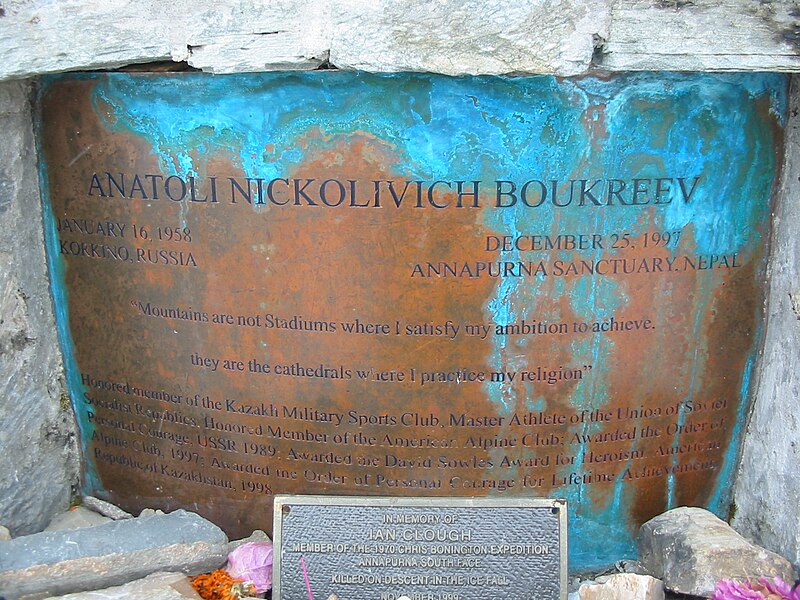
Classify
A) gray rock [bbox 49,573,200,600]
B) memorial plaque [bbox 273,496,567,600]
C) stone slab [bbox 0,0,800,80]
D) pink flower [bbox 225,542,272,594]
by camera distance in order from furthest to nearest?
pink flower [bbox 225,542,272,594]
memorial plaque [bbox 273,496,567,600]
gray rock [bbox 49,573,200,600]
stone slab [bbox 0,0,800,80]

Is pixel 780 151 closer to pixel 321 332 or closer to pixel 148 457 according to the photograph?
pixel 321 332

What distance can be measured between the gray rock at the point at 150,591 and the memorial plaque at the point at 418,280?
0.39m

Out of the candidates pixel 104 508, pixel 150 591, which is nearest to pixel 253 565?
pixel 150 591

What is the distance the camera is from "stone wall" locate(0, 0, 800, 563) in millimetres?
1669

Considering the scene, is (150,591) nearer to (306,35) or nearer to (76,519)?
(76,519)

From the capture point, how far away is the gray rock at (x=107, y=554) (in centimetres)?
187

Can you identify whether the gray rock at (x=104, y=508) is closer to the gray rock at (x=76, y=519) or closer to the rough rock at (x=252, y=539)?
the gray rock at (x=76, y=519)

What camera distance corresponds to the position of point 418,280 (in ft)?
6.47

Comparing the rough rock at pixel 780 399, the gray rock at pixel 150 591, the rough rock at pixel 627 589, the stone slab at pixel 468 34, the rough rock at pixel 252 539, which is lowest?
the rough rock at pixel 252 539

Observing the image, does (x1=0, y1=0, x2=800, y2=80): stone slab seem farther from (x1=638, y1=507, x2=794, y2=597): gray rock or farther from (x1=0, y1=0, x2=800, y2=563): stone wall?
(x1=638, y1=507, x2=794, y2=597): gray rock

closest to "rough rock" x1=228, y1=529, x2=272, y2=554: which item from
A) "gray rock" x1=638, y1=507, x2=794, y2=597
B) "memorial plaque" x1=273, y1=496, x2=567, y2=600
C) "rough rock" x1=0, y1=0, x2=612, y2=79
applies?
"memorial plaque" x1=273, y1=496, x2=567, y2=600

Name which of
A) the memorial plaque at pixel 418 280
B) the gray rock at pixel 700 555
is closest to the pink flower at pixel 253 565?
the memorial plaque at pixel 418 280

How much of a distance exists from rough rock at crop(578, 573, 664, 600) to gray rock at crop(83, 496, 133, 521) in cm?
147

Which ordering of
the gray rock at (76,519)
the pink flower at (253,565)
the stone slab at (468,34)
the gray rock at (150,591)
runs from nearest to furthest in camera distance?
the stone slab at (468,34) < the gray rock at (150,591) < the pink flower at (253,565) < the gray rock at (76,519)
